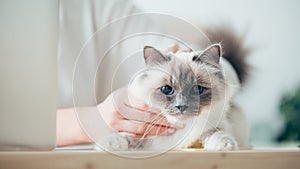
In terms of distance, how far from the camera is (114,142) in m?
0.89

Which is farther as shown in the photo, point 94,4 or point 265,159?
point 94,4

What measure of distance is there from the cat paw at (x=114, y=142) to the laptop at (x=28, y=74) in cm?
12

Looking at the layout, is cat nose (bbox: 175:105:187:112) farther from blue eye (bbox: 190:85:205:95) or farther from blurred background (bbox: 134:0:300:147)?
blurred background (bbox: 134:0:300:147)

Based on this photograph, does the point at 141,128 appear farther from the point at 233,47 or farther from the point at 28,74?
the point at 233,47

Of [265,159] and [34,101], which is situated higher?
[34,101]

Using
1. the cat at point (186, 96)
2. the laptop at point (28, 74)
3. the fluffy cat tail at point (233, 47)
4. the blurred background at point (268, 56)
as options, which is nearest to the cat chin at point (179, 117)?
the cat at point (186, 96)

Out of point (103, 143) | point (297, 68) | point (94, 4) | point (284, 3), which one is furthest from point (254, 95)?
point (103, 143)

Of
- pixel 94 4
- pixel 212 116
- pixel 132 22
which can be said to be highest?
pixel 94 4

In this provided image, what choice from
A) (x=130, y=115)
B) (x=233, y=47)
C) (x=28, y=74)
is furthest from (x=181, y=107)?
(x=233, y=47)

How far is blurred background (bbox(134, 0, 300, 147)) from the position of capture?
5.14 ft

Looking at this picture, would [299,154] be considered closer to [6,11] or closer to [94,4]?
[6,11]

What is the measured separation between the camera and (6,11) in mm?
838

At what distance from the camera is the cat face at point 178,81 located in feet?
2.98

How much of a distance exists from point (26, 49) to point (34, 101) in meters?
0.12
